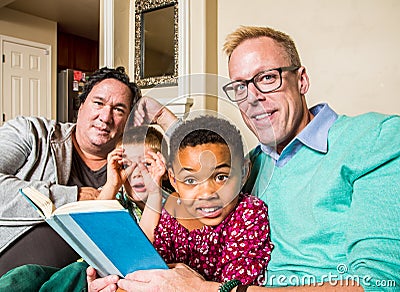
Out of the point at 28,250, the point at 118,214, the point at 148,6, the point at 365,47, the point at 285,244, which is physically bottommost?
the point at 28,250

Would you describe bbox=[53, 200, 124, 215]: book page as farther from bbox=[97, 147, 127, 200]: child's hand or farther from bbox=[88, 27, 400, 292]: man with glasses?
bbox=[97, 147, 127, 200]: child's hand

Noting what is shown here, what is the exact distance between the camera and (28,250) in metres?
1.39

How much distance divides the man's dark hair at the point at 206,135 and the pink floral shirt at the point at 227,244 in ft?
0.50

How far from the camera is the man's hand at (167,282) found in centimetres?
87

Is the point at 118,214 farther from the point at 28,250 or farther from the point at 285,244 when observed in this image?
the point at 28,250

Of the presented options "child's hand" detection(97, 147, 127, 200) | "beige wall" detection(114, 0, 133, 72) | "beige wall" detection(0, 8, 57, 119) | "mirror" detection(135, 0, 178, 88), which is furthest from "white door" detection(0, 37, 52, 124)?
"child's hand" detection(97, 147, 127, 200)

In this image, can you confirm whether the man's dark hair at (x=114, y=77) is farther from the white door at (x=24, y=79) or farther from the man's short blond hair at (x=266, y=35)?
the white door at (x=24, y=79)

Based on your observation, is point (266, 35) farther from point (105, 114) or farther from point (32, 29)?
point (32, 29)

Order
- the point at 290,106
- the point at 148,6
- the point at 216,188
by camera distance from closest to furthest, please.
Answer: the point at 216,188 → the point at 290,106 → the point at 148,6

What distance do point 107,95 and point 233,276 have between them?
0.90 metres

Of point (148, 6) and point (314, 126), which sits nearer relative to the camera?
point (314, 126)

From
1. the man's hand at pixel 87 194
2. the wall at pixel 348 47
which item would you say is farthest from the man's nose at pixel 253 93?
the wall at pixel 348 47

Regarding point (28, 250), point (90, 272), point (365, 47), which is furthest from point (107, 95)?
point (365, 47)

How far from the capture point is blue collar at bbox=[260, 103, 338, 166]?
1.02 m
